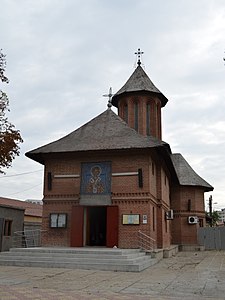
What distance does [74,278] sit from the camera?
11500 millimetres

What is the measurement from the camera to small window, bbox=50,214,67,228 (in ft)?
63.5

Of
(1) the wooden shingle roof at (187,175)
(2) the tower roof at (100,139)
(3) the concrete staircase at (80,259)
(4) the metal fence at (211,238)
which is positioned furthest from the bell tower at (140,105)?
(3) the concrete staircase at (80,259)

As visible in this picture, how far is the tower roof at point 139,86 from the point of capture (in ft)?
93.9

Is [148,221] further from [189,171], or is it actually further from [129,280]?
[189,171]

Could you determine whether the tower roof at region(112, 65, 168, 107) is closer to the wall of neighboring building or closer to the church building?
the church building

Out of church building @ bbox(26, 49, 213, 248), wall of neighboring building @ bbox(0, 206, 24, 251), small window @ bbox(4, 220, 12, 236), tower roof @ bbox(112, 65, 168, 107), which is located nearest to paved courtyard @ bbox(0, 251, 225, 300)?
church building @ bbox(26, 49, 213, 248)

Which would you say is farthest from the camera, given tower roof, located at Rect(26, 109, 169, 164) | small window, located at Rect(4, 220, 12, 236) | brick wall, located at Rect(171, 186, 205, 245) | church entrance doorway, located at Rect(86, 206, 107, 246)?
brick wall, located at Rect(171, 186, 205, 245)

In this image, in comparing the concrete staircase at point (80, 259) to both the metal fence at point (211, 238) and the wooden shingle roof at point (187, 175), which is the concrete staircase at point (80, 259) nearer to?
the metal fence at point (211, 238)

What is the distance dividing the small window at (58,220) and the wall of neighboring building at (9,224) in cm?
315

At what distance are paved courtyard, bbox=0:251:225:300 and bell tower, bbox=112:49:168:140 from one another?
1627cm

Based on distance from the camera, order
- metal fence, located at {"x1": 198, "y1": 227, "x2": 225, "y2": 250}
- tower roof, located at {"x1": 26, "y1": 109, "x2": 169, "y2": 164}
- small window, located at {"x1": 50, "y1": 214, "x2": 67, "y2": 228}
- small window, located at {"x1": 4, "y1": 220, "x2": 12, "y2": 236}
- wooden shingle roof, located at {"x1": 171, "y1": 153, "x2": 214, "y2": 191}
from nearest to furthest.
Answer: tower roof, located at {"x1": 26, "y1": 109, "x2": 169, "y2": 164} → small window, located at {"x1": 50, "y1": 214, "x2": 67, "y2": 228} → small window, located at {"x1": 4, "y1": 220, "x2": 12, "y2": 236} → metal fence, located at {"x1": 198, "y1": 227, "x2": 225, "y2": 250} → wooden shingle roof, located at {"x1": 171, "y1": 153, "x2": 214, "y2": 191}

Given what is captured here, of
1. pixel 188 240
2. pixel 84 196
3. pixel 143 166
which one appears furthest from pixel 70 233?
pixel 188 240

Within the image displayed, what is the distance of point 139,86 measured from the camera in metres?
28.8

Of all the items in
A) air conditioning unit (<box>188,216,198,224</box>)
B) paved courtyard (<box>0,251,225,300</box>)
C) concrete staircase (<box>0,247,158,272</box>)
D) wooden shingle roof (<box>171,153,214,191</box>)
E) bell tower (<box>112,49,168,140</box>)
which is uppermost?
bell tower (<box>112,49,168,140</box>)
